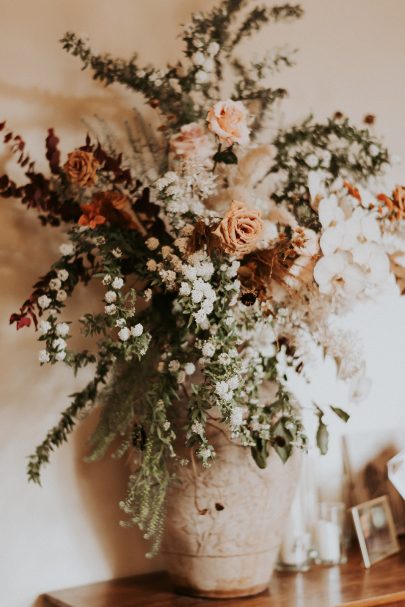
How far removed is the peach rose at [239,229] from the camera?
1.24 m

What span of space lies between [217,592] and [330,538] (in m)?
0.36

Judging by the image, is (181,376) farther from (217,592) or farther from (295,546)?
(295,546)

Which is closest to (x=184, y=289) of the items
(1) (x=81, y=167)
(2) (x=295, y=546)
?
(1) (x=81, y=167)

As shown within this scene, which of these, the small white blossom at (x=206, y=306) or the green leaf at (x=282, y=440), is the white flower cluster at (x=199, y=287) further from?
the green leaf at (x=282, y=440)

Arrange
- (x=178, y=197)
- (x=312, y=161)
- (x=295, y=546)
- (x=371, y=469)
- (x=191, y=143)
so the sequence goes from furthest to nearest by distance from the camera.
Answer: (x=371, y=469) → (x=295, y=546) → (x=312, y=161) → (x=191, y=143) → (x=178, y=197)

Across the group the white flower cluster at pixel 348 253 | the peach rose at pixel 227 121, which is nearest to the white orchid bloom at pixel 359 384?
the white flower cluster at pixel 348 253

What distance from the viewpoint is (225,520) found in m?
1.42

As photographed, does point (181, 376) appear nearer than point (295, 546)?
Yes

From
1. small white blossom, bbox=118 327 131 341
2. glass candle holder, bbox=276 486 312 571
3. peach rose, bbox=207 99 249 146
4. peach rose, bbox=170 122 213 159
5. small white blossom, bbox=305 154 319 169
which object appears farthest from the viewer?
glass candle holder, bbox=276 486 312 571

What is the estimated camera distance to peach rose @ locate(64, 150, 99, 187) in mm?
1387

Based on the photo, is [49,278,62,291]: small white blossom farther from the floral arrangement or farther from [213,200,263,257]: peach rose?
[213,200,263,257]: peach rose

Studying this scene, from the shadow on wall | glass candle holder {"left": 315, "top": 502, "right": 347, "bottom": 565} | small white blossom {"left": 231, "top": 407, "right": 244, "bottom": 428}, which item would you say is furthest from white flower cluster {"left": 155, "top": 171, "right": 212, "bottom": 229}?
glass candle holder {"left": 315, "top": 502, "right": 347, "bottom": 565}

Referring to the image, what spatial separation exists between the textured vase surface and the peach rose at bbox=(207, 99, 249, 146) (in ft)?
1.78

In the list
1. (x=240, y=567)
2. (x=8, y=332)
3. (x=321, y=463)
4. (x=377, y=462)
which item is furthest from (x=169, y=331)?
(x=377, y=462)
